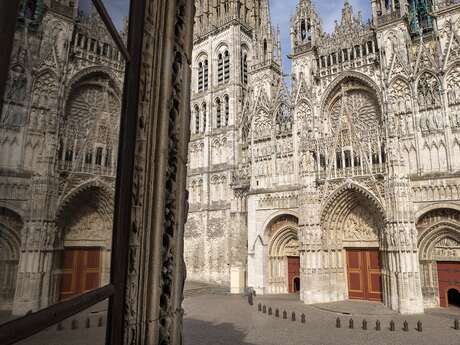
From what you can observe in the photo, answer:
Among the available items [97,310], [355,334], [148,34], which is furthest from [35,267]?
[355,334]

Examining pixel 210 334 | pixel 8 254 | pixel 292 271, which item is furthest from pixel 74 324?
pixel 292 271

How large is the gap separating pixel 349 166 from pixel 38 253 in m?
20.6

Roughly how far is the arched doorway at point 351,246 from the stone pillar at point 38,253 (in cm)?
1956

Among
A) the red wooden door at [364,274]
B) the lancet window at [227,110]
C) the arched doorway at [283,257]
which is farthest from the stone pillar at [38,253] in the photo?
the lancet window at [227,110]

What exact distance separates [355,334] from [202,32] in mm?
31261

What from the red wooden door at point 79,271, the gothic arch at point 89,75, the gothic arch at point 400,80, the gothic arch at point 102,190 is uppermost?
the gothic arch at point 400,80

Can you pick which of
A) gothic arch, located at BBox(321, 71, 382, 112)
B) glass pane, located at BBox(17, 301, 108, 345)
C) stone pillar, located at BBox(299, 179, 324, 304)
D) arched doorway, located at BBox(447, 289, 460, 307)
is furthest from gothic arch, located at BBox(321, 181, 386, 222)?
glass pane, located at BBox(17, 301, 108, 345)

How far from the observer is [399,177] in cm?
1769

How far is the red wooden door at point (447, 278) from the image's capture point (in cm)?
1720

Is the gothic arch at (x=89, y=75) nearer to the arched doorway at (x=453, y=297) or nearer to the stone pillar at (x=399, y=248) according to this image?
the stone pillar at (x=399, y=248)

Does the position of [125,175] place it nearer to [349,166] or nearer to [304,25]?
[349,166]

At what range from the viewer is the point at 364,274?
19.9 meters

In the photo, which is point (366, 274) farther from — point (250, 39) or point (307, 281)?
point (250, 39)

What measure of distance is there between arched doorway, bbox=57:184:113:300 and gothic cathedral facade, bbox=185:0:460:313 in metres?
18.0
